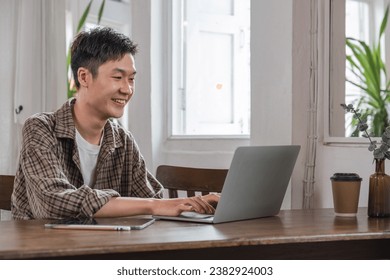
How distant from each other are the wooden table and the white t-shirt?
41cm

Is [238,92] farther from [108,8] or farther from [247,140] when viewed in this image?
[108,8]

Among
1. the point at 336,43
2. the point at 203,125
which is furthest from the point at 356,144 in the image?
the point at 203,125

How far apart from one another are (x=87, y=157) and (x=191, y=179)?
46cm

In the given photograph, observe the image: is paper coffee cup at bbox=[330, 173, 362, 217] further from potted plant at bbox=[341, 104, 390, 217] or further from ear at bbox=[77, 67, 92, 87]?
ear at bbox=[77, 67, 92, 87]

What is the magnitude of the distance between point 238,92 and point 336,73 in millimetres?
821

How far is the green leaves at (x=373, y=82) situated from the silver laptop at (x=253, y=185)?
408 mm

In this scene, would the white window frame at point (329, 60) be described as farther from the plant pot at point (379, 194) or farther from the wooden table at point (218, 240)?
the wooden table at point (218, 240)

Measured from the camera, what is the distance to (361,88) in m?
2.43

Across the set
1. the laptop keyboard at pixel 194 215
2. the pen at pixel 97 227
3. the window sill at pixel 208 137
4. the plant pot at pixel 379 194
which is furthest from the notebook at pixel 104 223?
the window sill at pixel 208 137

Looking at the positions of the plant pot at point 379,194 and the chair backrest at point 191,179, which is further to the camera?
the chair backrest at point 191,179

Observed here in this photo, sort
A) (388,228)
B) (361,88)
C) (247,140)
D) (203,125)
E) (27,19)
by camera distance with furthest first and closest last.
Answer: (27,19), (203,125), (247,140), (361,88), (388,228)

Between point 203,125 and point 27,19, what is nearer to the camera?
point 203,125

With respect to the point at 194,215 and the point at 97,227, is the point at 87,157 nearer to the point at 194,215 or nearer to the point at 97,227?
the point at 194,215

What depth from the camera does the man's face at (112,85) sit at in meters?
2.24
